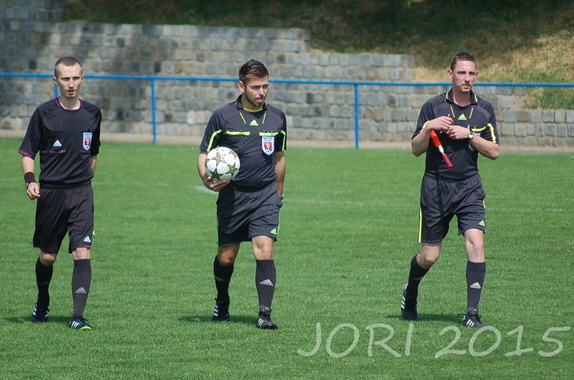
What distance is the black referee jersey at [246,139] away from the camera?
779 centimetres

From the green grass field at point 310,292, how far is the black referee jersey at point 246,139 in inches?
48.1

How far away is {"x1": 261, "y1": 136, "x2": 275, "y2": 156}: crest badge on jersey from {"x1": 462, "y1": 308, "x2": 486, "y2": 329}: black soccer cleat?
6.67 feet

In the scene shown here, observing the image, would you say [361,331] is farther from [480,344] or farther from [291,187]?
[291,187]

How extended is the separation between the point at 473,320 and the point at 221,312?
6.83 feet

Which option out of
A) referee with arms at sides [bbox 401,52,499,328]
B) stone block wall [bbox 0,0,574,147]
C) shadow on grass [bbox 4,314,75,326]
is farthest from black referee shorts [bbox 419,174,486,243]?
stone block wall [bbox 0,0,574,147]

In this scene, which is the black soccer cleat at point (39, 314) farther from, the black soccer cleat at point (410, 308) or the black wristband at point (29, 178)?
the black soccer cleat at point (410, 308)

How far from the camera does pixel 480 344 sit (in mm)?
7051

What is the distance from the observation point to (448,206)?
7.85 m

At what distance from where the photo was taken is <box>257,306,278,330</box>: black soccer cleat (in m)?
7.68

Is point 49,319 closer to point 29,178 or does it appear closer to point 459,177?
point 29,178

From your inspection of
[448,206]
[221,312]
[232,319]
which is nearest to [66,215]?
[221,312]

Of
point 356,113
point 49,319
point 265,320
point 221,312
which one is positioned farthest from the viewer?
point 356,113

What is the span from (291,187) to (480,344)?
11199 mm

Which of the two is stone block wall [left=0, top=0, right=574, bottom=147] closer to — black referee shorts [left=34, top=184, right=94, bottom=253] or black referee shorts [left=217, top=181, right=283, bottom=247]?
black referee shorts [left=217, top=181, right=283, bottom=247]
